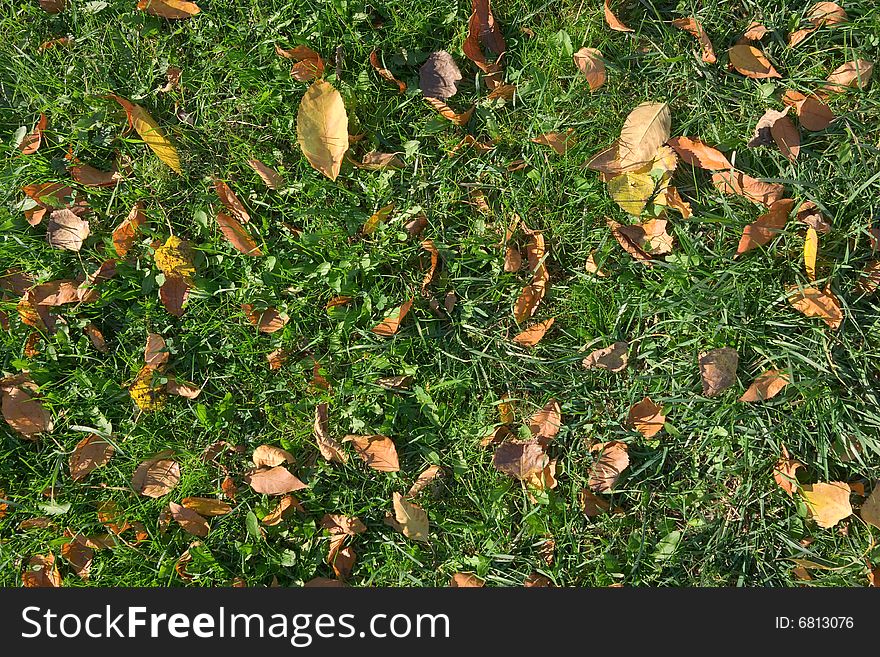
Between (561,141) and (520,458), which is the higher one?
(561,141)

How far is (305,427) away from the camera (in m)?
2.55

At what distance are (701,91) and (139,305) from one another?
7.23 feet

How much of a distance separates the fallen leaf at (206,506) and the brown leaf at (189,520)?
0.01 m

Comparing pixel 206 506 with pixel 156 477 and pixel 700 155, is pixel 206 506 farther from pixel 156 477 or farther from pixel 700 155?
pixel 700 155

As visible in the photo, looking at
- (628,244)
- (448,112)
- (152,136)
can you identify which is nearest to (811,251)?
(628,244)

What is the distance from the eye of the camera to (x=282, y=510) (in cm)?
249

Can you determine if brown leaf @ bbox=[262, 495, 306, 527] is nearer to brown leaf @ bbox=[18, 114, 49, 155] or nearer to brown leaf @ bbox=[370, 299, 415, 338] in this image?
brown leaf @ bbox=[370, 299, 415, 338]

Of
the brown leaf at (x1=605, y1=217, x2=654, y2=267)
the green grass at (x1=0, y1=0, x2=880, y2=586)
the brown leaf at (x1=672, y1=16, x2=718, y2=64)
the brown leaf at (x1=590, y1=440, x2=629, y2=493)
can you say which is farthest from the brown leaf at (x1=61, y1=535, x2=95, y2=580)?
the brown leaf at (x1=672, y1=16, x2=718, y2=64)

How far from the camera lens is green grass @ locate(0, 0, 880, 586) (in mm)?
2467

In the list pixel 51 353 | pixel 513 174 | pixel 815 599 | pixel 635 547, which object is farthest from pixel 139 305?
pixel 815 599

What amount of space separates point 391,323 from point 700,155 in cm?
126

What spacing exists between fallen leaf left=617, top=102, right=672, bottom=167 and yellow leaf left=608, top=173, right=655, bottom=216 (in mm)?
55

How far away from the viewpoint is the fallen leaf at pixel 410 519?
2492mm

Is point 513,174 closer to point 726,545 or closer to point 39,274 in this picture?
point 726,545
